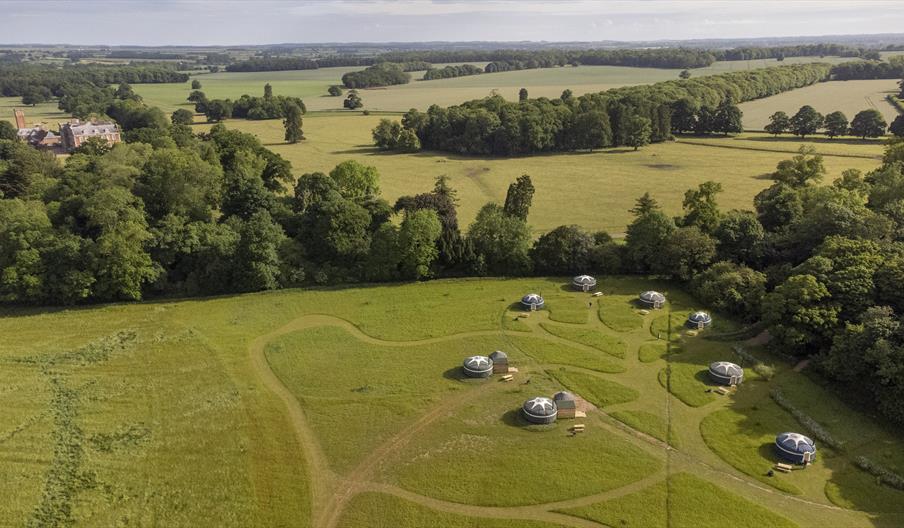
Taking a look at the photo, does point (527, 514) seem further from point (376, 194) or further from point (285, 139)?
point (285, 139)

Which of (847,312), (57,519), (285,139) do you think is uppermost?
(285,139)

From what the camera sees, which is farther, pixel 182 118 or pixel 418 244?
pixel 182 118

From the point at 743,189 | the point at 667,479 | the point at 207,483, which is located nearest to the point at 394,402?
the point at 207,483

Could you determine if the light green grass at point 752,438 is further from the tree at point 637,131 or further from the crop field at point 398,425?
the tree at point 637,131

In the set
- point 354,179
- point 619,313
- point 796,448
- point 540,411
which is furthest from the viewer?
point 354,179

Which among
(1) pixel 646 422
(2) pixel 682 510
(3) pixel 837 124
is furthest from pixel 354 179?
(3) pixel 837 124

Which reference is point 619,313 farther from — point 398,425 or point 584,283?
point 398,425

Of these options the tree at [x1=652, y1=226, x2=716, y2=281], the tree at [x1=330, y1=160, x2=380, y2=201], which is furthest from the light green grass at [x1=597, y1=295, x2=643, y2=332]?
the tree at [x1=330, y1=160, x2=380, y2=201]

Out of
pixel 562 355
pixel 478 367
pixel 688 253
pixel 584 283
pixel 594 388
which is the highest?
pixel 688 253
